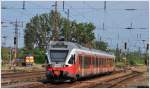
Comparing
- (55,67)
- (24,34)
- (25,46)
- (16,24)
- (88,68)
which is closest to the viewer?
(55,67)

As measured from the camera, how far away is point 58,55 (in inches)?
1009

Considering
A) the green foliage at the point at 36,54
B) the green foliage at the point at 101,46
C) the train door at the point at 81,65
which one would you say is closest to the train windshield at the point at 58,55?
the train door at the point at 81,65

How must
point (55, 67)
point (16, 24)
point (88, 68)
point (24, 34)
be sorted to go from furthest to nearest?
point (24, 34), point (16, 24), point (88, 68), point (55, 67)

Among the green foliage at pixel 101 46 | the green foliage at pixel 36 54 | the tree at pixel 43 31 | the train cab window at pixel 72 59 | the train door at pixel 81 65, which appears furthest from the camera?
the green foliage at pixel 101 46

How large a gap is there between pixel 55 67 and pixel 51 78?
874 mm

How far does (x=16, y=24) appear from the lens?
199ft

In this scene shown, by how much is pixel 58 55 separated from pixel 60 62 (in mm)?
395

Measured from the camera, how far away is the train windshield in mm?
25453

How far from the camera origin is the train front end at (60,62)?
25391mm

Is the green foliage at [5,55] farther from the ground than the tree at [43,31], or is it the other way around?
the tree at [43,31]

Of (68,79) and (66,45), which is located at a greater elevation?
(66,45)

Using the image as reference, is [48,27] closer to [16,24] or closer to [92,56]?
[16,24]

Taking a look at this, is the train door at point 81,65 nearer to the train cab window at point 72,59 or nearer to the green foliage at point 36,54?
the train cab window at point 72,59

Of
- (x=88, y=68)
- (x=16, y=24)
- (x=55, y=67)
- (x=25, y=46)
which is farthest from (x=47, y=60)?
(x=25, y=46)
